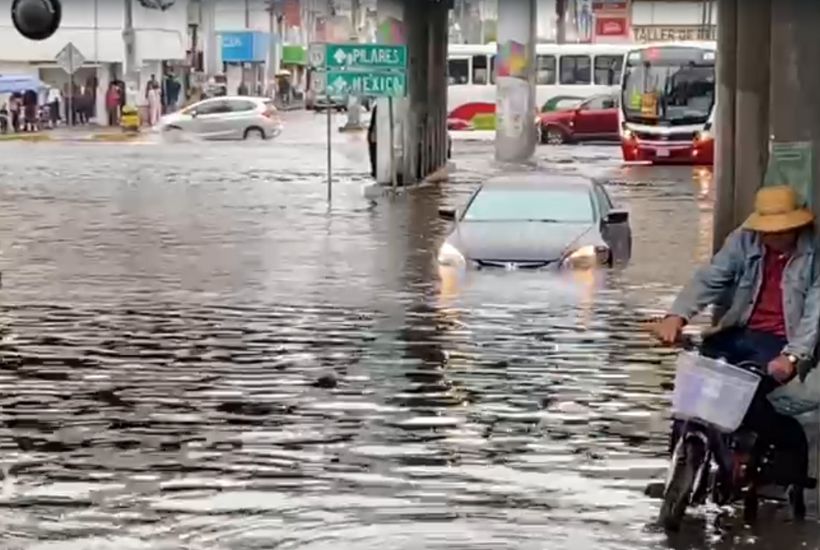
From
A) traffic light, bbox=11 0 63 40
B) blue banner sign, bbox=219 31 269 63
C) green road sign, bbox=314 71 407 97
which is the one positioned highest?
blue banner sign, bbox=219 31 269 63

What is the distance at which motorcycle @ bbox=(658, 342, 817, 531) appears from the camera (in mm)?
8312

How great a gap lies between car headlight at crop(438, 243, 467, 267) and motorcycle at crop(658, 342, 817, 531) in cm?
1152

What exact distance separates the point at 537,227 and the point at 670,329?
1238cm

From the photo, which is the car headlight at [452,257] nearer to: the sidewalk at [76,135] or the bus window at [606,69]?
the sidewalk at [76,135]

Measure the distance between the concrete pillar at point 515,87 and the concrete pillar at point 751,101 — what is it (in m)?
30.6

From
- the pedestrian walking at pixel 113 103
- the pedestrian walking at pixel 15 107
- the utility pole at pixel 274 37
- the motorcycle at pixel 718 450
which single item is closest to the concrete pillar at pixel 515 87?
the pedestrian walking at pixel 15 107

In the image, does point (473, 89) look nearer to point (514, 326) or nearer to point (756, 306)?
point (514, 326)

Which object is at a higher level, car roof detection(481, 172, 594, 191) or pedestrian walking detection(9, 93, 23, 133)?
pedestrian walking detection(9, 93, 23, 133)

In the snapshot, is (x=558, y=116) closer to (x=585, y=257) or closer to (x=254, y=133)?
(x=254, y=133)

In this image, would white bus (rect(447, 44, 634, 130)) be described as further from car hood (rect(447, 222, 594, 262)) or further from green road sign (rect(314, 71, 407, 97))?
car hood (rect(447, 222, 594, 262))

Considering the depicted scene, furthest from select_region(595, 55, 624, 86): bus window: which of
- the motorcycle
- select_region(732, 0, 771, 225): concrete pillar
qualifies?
the motorcycle

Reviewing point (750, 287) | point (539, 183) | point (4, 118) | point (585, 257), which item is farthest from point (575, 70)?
point (750, 287)

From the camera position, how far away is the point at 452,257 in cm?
2061

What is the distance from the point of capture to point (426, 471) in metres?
10.3
